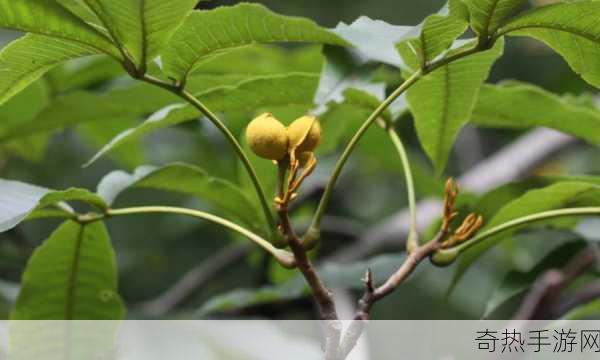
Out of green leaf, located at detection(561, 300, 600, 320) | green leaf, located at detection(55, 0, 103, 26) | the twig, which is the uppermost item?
green leaf, located at detection(55, 0, 103, 26)

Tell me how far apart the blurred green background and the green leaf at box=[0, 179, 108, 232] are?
52 centimetres

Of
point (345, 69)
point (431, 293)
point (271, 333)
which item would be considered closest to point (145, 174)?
point (345, 69)

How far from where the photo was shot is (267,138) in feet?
2.23

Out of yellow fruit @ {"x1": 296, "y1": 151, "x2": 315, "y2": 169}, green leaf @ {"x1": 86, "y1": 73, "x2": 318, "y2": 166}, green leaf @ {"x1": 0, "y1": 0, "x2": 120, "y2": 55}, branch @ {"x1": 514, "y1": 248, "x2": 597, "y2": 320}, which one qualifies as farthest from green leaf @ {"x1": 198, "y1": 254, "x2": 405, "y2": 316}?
green leaf @ {"x1": 0, "y1": 0, "x2": 120, "y2": 55}

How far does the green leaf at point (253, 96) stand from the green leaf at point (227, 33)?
9cm

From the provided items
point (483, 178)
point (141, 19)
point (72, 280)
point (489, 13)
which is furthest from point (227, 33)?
point (483, 178)

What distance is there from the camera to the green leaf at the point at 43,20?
0.64 metres

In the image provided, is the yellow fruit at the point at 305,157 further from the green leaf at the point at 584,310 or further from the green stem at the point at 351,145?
the green leaf at the point at 584,310

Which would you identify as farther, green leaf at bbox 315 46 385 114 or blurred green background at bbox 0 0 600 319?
blurred green background at bbox 0 0 600 319

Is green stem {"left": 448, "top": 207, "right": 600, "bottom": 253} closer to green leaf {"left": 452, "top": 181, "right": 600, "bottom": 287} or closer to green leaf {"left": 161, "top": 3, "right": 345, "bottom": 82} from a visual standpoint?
green leaf {"left": 452, "top": 181, "right": 600, "bottom": 287}

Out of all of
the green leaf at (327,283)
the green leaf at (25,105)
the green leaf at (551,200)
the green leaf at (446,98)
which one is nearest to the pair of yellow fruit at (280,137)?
the green leaf at (446,98)

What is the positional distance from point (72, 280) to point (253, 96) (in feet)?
0.81

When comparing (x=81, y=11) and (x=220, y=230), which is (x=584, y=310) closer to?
(x=81, y=11)

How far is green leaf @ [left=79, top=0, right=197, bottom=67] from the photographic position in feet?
2.09
